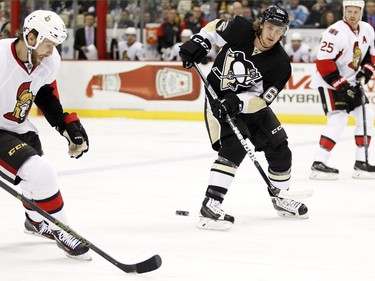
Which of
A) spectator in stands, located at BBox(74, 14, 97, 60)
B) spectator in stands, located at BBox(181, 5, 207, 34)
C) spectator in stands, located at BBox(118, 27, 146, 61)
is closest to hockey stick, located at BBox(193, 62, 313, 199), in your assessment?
spectator in stands, located at BBox(181, 5, 207, 34)

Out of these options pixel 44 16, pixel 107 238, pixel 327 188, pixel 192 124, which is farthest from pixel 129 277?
pixel 192 124

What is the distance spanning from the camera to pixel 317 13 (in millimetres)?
11102

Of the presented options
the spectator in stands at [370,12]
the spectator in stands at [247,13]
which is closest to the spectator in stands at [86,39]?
the spectator in stands at [247,13]

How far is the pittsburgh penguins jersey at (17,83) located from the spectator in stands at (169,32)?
778 cm

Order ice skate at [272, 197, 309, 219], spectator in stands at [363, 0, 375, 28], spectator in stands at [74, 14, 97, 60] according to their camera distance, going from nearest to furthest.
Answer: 1. ice skate at [272, 197, 309, 219]
2. spectator in stands at [363, 0, 375, 28]
3. spectator in stands at [74, 14, 97, 60]

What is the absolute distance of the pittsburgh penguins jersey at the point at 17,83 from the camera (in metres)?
3.55

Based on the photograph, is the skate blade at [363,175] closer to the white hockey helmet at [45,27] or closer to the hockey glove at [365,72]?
the hockey glove at [365,72]

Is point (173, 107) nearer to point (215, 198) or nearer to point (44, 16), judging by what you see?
point (215, 198)

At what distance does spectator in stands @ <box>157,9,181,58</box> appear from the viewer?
11.5 metres

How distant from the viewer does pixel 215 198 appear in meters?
4.35

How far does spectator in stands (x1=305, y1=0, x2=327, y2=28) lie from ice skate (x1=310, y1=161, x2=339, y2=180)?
17.1ft

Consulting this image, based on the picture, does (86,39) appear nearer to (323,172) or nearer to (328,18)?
(328,18)

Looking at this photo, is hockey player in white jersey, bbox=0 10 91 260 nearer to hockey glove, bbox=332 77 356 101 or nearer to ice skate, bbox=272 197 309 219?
ice skate, bbox=272 197 309 219

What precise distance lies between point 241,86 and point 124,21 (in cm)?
735
